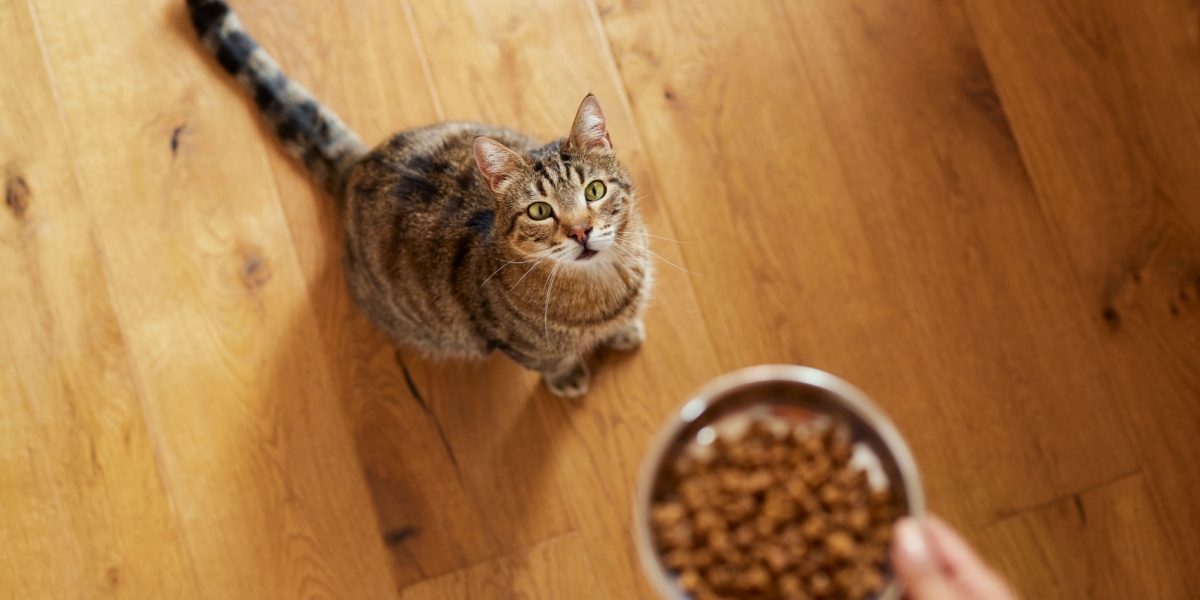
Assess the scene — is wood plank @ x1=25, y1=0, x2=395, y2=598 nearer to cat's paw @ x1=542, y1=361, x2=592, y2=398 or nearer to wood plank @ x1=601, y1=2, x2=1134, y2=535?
cat's paw @ x1=542, y1=361, x2=592, y2=398

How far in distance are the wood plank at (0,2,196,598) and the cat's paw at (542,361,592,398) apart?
0.72 m

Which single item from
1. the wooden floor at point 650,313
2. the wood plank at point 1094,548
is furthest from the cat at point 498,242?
the wood plank at point 1094,548

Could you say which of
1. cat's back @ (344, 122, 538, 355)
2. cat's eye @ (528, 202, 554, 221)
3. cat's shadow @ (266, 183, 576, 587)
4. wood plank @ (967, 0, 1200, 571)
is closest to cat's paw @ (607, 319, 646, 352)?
cat's shadow @ (266, 183, 576, 587)

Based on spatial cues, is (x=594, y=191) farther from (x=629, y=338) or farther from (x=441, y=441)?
(x=441, y=441)

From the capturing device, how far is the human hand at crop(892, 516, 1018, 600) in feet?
3.25

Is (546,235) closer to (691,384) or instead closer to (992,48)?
(691,384)

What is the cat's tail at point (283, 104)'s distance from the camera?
1.57m

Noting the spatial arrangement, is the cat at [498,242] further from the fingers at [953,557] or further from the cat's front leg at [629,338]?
the fingers at [953,557]

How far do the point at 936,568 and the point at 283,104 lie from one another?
1288 millimetres

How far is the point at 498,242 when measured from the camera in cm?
130

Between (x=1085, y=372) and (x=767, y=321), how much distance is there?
57cm

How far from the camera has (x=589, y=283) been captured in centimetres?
136

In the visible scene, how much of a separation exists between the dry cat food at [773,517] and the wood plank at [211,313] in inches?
26.0

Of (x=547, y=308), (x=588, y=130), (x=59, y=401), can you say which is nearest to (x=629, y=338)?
(x=547, y=308)
